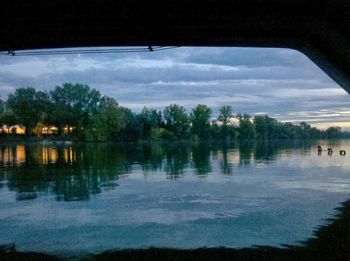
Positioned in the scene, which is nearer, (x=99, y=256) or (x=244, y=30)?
(x=99, y=256)

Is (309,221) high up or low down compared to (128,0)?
down

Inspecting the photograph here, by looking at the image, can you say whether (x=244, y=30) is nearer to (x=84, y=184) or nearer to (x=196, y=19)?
(x=196, y=19)

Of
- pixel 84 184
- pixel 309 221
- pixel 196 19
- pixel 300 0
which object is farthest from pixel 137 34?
pixel 84 184

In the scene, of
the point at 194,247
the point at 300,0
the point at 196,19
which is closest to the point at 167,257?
the point at 194,247

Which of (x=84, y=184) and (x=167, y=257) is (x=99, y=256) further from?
(x=84, y=184)

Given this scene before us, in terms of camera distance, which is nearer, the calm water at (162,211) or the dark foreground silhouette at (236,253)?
the dark foreground silhouette at (236,253)

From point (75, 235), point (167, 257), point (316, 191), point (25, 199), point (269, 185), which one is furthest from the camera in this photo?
point (269, 185)

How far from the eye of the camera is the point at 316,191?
2905cm

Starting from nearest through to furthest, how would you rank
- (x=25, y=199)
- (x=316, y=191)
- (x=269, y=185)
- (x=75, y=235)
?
(x=75, y=235) < (x=25, y=199) < (x=316, y=191) < (x=269, y=185)

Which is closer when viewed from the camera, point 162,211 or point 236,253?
point 236,253

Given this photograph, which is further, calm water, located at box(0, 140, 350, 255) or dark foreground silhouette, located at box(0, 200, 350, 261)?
calm water, located at box(0, 140, 350, 255)

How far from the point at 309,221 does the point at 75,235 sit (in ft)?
34.1

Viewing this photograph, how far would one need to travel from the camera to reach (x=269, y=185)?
32.8m

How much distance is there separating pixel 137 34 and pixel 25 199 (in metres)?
15.4
